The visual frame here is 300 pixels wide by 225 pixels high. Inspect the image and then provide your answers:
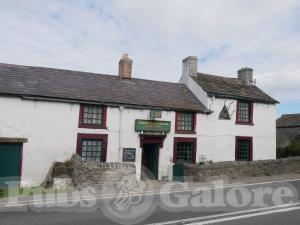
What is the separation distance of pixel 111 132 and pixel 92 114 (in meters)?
1.51

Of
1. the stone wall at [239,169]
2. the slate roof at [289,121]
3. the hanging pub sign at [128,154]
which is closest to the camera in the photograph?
the stone wall at [239,169]

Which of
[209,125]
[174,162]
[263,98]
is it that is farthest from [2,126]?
[263,98]

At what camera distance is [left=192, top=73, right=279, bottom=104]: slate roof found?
23.0m

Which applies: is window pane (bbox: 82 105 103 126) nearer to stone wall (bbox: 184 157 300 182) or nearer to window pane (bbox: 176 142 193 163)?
window pane (bbox: 176 142 193 163)

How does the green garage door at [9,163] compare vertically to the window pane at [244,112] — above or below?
below

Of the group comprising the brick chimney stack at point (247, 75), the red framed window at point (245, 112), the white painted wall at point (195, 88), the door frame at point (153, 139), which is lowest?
the door frame at point (153, 139)

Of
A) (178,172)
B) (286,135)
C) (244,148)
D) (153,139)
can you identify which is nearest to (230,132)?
(244,148)

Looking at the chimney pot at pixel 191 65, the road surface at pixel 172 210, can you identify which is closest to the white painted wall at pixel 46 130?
the road surface at pixel 172 210

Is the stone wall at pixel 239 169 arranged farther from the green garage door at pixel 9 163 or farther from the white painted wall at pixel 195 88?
the green garage door at pixel 9 163

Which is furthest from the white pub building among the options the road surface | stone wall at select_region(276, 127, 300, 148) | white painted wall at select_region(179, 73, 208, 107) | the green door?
stone wall at select_region(276, 127, 300, 148)

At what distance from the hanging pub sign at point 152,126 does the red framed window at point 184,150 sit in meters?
1.10

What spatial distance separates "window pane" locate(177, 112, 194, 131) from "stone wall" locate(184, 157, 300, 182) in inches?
125

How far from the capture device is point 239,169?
61.8 ft

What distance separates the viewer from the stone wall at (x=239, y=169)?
59.2 feet
